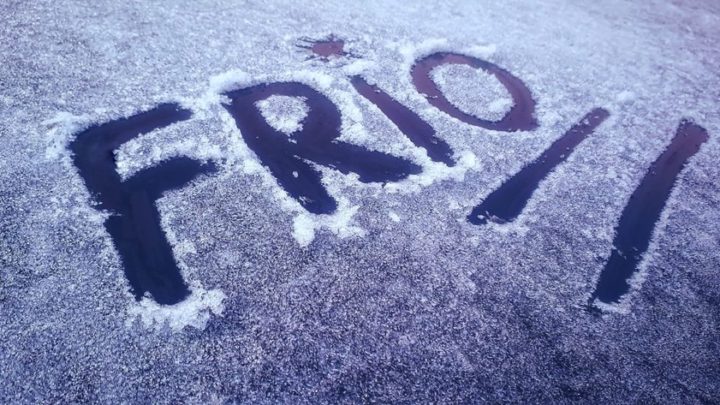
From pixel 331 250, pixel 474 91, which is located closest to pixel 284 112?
pixel 331 250

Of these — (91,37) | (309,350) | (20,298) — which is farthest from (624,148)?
(91,37)

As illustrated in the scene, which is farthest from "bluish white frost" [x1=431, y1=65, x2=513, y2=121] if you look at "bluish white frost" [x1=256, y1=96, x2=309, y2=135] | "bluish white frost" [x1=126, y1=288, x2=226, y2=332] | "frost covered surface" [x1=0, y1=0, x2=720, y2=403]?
"bluish white frost" [x1=126, y1=288, x2=226, y2=332]

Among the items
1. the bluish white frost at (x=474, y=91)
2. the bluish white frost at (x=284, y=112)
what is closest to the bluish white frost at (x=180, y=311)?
the bluish white frost at (x=284, y=112)

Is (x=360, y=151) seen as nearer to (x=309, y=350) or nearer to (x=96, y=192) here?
(x=309, y=350)

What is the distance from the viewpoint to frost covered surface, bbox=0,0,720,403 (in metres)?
1.62

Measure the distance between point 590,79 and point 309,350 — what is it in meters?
3.00

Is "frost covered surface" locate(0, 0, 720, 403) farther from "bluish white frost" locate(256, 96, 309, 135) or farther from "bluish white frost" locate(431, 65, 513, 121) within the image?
"bluish white frost" locate(256, 96, 309, 135)

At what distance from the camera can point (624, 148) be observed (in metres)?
2.75

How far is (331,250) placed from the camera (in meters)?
1.99

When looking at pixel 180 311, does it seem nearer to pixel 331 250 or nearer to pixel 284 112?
pixel 331 250

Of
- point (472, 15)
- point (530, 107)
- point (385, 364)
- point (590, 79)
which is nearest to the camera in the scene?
point (385, 364)

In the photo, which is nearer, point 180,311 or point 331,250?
point 180,311

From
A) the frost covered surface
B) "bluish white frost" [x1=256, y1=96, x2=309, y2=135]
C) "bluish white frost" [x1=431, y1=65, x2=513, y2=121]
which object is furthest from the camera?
"bluish white frost" [x1=431, y1=65, x2=513, y2=121]

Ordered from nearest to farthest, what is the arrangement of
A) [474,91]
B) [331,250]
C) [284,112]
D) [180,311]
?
[180,311], [331,250], [284,112], [474,91]
